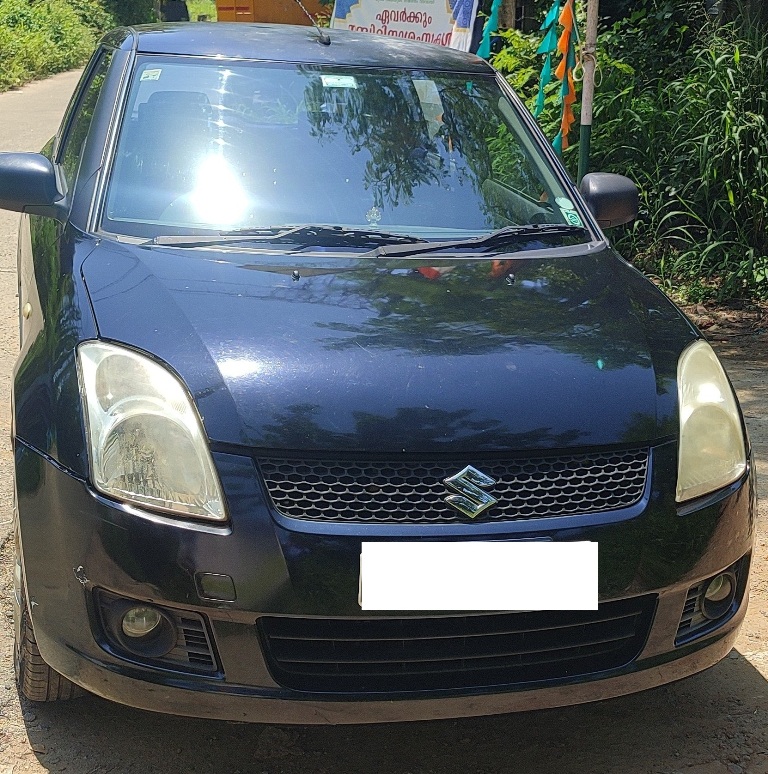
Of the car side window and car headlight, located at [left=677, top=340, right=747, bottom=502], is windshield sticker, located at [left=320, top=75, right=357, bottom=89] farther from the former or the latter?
car headlight, located at [left=677, top=340, right=747, bottom=502]

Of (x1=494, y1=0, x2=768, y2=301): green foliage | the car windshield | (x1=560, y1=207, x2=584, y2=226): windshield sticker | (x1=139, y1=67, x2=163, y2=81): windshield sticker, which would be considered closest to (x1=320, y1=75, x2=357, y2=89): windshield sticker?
the car windshield

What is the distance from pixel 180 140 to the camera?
3.19 metres

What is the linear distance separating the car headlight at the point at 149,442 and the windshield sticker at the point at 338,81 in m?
1.57

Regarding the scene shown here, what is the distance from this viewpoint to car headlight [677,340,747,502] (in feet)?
7.64

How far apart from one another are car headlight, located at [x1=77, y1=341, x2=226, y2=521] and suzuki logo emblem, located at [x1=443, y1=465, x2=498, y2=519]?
0.45m

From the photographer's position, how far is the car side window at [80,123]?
343 cm

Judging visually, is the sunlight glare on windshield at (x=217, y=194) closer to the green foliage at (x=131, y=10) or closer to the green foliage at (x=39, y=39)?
the green foliage at (x=39, y=39)

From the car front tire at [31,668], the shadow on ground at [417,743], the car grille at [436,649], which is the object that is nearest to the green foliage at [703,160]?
the shadow on ground at [417,743]

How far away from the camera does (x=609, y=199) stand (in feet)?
11.4

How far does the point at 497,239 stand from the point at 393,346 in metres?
0.86

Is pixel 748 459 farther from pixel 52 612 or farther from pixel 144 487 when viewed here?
A: pixel 52 612

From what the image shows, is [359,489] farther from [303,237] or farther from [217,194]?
[217,194]

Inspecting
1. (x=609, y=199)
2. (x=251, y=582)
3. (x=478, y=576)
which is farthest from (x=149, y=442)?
(x=609, y=199)

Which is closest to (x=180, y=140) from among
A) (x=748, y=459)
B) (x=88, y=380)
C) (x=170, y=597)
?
(x=88, y=380)
